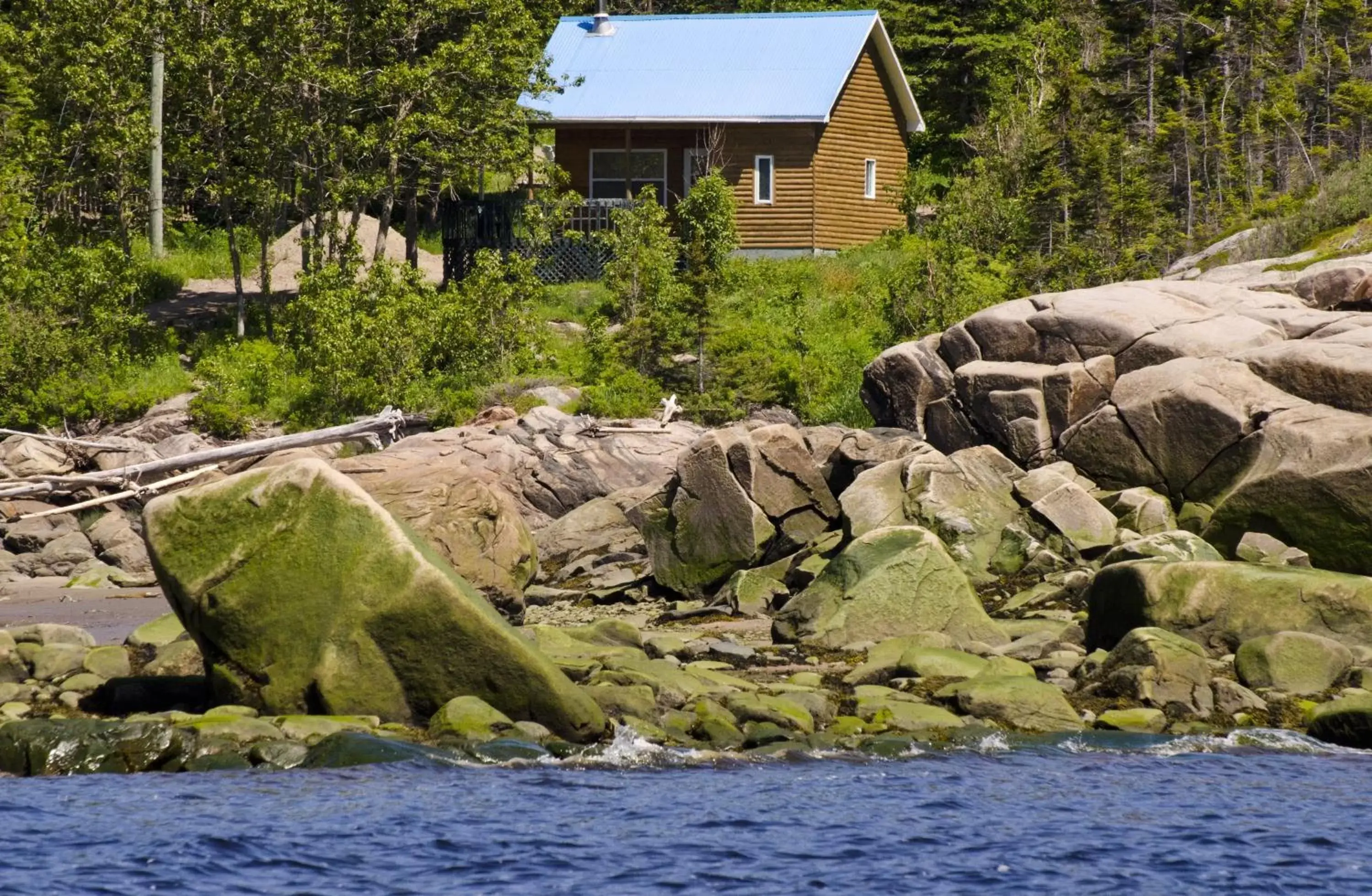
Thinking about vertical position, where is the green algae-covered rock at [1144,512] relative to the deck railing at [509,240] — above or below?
below

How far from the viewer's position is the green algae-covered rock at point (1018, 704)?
1496cm

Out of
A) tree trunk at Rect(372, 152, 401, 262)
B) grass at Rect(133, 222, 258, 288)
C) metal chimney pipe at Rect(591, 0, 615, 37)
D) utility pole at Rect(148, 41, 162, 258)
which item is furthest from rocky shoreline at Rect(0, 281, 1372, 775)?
metal chimney pipe at Rect(591, 0, 615, 37)

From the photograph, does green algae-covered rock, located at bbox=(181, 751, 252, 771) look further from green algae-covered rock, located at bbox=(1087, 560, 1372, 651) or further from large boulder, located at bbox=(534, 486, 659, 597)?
large boulder, located at bbox=(534, 486, 659, 597)

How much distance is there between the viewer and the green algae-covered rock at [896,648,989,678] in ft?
52.6

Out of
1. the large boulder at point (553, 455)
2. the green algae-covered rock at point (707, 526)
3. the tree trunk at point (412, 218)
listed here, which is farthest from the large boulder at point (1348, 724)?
the tree trunk at point (412, 218)

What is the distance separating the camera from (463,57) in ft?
111

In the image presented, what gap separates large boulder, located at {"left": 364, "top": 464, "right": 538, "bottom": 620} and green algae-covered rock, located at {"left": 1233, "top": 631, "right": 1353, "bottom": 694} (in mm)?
8317

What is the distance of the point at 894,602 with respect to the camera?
59.6 feet

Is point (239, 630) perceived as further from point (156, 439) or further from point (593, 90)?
point (593, 90)

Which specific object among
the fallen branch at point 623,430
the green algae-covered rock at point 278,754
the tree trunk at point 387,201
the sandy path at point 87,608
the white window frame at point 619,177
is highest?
the white window frame at point 619,177

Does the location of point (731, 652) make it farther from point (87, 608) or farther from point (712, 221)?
point (712, 221)

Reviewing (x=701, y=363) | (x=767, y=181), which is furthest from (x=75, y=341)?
(x=767, y=181)

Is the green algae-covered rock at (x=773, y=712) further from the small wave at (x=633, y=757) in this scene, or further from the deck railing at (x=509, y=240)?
the deck railing at (x=509, y=240)

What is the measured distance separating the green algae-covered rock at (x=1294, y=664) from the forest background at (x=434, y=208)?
1398 cm
